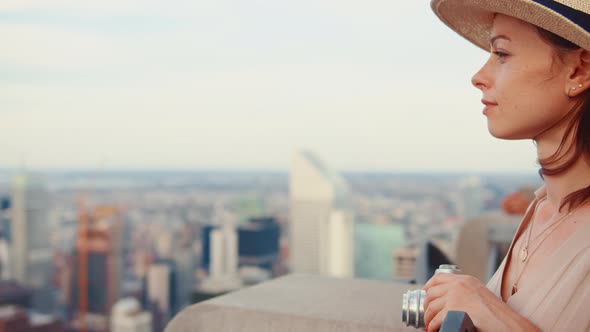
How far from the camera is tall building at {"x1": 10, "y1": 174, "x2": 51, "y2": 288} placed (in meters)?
10.8

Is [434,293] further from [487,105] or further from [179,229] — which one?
[179,229]

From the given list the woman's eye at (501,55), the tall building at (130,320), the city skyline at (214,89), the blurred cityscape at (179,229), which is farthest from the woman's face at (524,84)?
the city skyline at (214,89)

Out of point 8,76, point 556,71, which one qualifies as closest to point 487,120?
point 556,71

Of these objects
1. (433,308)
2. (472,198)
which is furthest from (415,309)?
(472,198)

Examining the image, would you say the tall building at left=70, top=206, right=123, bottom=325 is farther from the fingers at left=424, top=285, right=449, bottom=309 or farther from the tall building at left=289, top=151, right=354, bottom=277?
the fingers at left=424, top=285, right=449, bottom=309

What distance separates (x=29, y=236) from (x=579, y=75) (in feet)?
36.8

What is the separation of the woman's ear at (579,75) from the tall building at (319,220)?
31.8ft

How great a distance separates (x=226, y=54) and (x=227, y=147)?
2.90 m

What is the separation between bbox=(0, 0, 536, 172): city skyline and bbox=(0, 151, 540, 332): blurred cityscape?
119 centimetres

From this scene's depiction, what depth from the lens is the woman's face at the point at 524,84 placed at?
2.72 ft

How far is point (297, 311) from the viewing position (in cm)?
117

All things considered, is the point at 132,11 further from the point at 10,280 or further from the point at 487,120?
the point at 487,120

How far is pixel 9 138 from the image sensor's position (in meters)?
15.2

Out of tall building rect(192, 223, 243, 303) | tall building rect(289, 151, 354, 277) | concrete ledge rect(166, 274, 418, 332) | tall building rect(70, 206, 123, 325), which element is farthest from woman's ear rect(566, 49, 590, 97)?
tall building rect(70, 206, 123, 325)
